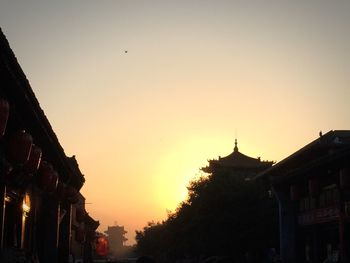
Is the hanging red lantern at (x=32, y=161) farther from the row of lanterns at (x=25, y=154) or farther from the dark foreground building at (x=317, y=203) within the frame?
the dark foreground building at (x=317, y=203)

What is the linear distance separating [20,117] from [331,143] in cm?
1825

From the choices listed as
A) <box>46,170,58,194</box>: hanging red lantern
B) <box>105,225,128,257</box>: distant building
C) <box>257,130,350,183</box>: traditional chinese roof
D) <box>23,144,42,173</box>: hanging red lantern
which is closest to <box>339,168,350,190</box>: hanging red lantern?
<box>257,130,350,183</box>: traditional chinese roof

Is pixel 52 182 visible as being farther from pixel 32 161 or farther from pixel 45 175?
pixel 32 161

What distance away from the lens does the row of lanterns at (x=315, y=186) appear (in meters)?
17.2

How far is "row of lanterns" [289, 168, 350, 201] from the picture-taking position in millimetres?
17250

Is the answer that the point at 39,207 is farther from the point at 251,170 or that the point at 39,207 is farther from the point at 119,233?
the point at 119,233

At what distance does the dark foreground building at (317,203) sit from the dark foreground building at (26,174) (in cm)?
883

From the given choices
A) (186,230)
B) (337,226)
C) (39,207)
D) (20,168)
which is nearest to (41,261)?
(39,207)

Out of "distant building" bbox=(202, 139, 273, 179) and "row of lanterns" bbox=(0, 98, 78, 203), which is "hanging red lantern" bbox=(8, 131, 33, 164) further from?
"distant building" bbox=(202, 139, 273, 179)

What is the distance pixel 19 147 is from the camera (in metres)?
9.86

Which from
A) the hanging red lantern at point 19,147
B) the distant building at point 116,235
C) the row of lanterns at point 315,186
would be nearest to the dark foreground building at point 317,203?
the row of lanterns at point 315,186

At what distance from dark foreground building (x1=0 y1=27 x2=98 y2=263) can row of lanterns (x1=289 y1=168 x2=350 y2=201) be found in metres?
8.73

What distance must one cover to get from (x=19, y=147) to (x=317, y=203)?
15.9m

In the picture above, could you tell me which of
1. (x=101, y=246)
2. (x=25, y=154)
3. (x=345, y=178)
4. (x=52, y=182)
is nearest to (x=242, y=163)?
(x=101, y=246)
